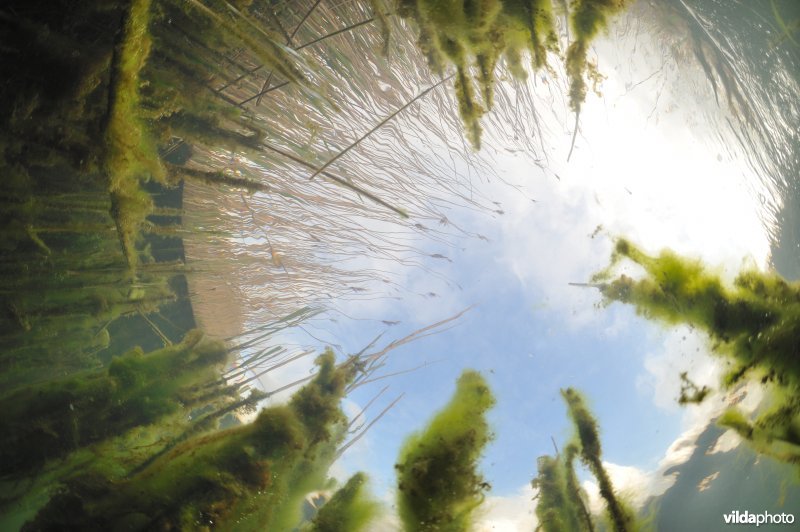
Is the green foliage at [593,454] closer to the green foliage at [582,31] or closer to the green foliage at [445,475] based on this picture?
the green foliage at [445,475]

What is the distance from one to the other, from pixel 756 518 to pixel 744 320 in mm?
8660

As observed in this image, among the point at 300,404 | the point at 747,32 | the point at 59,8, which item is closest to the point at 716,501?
the point at 747,32

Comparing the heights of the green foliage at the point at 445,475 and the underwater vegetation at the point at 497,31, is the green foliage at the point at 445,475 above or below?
below

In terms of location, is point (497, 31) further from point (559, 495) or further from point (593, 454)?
point (559, 495)

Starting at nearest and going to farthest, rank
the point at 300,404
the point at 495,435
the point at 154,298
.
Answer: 1. the point at 495,435
2. the point at 300,404
3. the point at 154,298

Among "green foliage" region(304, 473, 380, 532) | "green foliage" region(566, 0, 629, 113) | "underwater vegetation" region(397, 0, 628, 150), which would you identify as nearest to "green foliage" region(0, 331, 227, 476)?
"green foliage" region(304, 473, 380, 532)

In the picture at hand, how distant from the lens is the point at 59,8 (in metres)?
1.57

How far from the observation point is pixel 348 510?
2.45 metres

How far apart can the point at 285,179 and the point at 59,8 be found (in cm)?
159

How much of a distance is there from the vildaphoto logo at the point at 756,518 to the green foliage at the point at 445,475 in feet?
26.0

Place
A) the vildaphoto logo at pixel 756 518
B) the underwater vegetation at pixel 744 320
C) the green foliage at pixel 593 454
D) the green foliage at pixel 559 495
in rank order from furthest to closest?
the vildaphoto logo at pixel 756 518 → the green foliage at pixel 559 495 → the green foliage at pixel 593 454 → the underwater vegetation at pixel 744 320

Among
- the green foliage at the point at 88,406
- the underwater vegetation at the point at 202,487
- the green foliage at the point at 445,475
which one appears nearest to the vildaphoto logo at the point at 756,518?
the green foliage at the point at 445,475

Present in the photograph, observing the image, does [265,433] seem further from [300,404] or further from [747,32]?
[747,32]

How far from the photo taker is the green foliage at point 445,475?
6.34 ft
